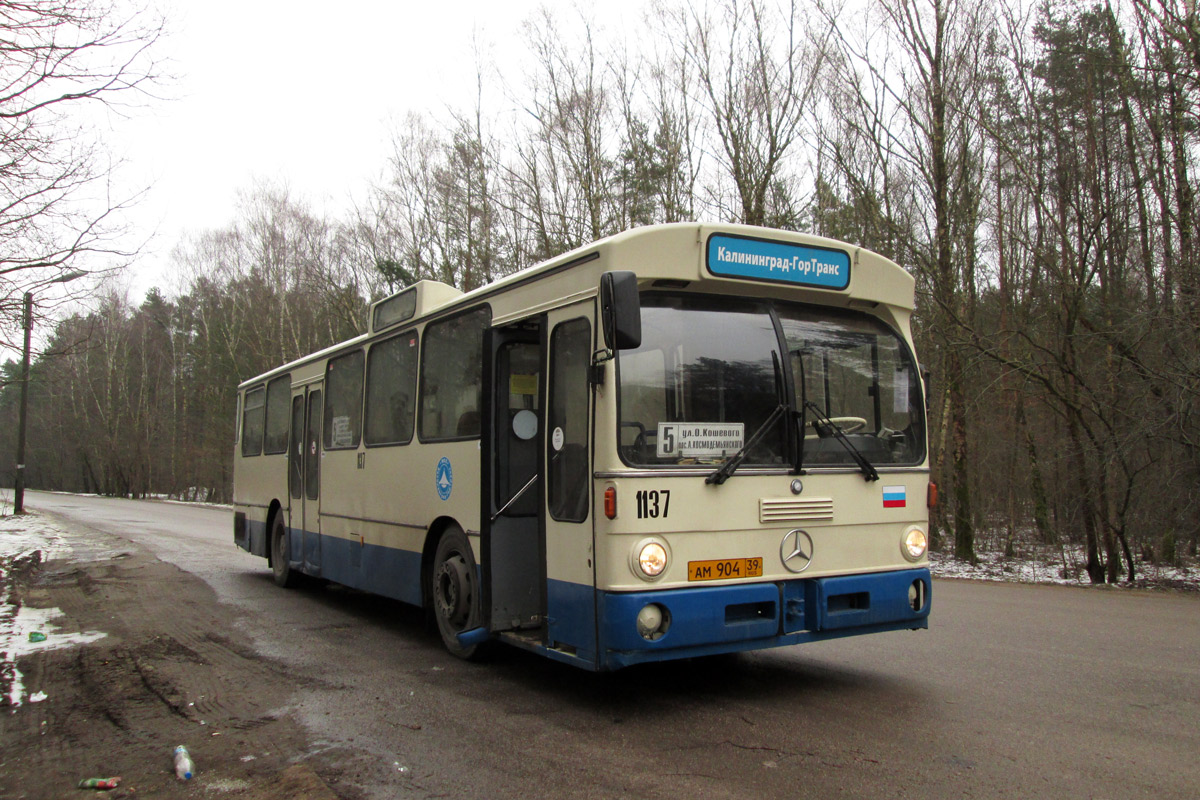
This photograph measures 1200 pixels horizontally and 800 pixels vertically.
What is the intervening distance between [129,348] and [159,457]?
798 centimetres

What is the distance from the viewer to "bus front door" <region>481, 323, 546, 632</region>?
6379 millimetres

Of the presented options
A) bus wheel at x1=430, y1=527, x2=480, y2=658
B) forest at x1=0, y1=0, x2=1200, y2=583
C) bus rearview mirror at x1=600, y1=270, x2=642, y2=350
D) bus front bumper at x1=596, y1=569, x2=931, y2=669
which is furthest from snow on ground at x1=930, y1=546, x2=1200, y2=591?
bus rearview mirror at x1=600, y1=270, x2=642, y2=350

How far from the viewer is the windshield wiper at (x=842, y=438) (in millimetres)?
5738

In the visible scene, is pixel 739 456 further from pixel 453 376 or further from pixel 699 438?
pixel 453 376

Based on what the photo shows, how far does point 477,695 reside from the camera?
6078 mm

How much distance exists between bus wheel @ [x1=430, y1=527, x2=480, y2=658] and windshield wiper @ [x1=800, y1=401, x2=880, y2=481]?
2.76 metres

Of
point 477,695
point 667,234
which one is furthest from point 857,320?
point 477,695

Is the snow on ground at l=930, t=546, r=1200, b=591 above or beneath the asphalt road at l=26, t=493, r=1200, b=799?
beneath

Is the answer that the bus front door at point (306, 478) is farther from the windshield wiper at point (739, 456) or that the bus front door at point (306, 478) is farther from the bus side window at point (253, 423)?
the windshield wiper at point (739, 456)

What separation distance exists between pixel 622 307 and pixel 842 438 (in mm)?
1843

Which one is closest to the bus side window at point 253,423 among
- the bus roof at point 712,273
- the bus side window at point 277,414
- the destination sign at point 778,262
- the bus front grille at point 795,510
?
the bus side window at point 277,414

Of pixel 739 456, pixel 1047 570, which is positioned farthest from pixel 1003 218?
pixel 739 456

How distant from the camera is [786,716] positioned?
5297 millimetres

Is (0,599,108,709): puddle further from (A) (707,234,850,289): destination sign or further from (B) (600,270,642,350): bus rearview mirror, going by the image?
(A) (707,234,850,289): destination sign
